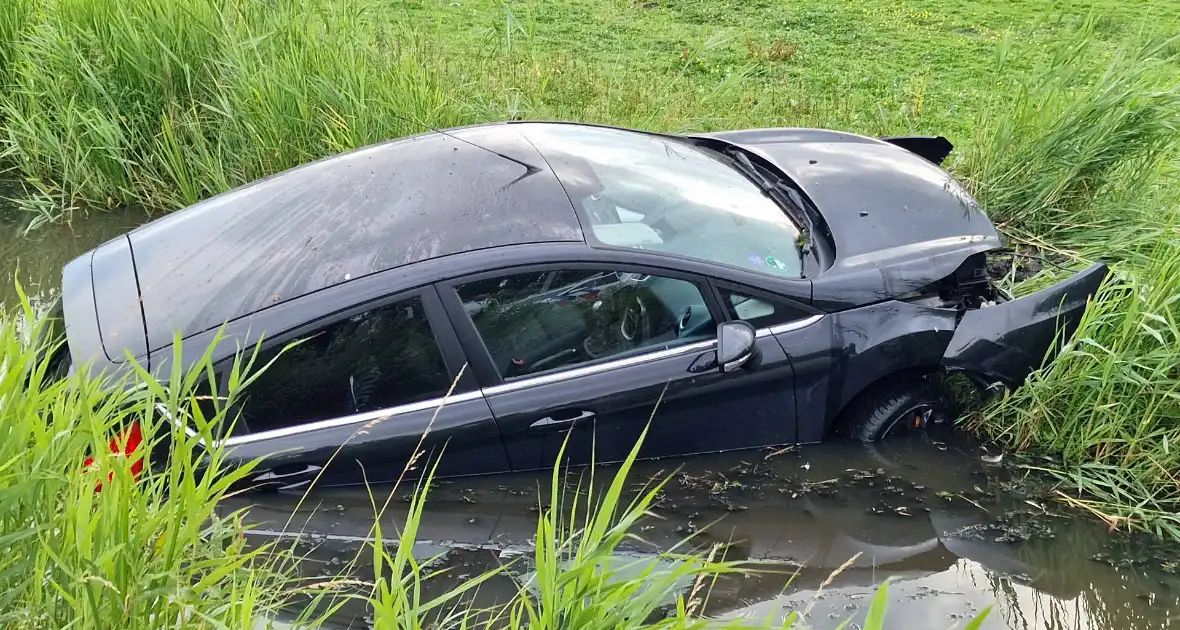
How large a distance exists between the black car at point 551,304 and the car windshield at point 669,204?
1cm

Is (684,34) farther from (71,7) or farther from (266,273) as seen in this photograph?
(266,273)

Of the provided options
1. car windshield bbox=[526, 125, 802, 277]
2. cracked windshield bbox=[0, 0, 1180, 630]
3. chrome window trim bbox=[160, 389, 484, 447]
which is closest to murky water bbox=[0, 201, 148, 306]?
cracked windshield bbox=[0, 0, 1180, 630]

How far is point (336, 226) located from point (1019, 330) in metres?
2.54

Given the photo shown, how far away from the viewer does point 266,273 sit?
2.93 meters

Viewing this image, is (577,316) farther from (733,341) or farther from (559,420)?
(733,341)

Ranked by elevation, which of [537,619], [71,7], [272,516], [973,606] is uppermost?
[71,7]

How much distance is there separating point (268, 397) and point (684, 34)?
23.0 feet

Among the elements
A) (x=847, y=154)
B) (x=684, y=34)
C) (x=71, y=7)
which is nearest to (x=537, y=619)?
(x=847, y=154)

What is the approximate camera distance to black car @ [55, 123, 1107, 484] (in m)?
2.85

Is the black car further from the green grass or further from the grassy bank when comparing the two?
the green grass

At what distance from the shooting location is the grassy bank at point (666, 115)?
→ 135 inches

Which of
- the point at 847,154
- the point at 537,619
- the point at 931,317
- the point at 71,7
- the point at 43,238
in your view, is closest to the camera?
the point at 537,619

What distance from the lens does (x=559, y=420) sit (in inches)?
121

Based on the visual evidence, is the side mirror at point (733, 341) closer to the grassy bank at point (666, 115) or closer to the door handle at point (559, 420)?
the door handle at point (559, 420)
